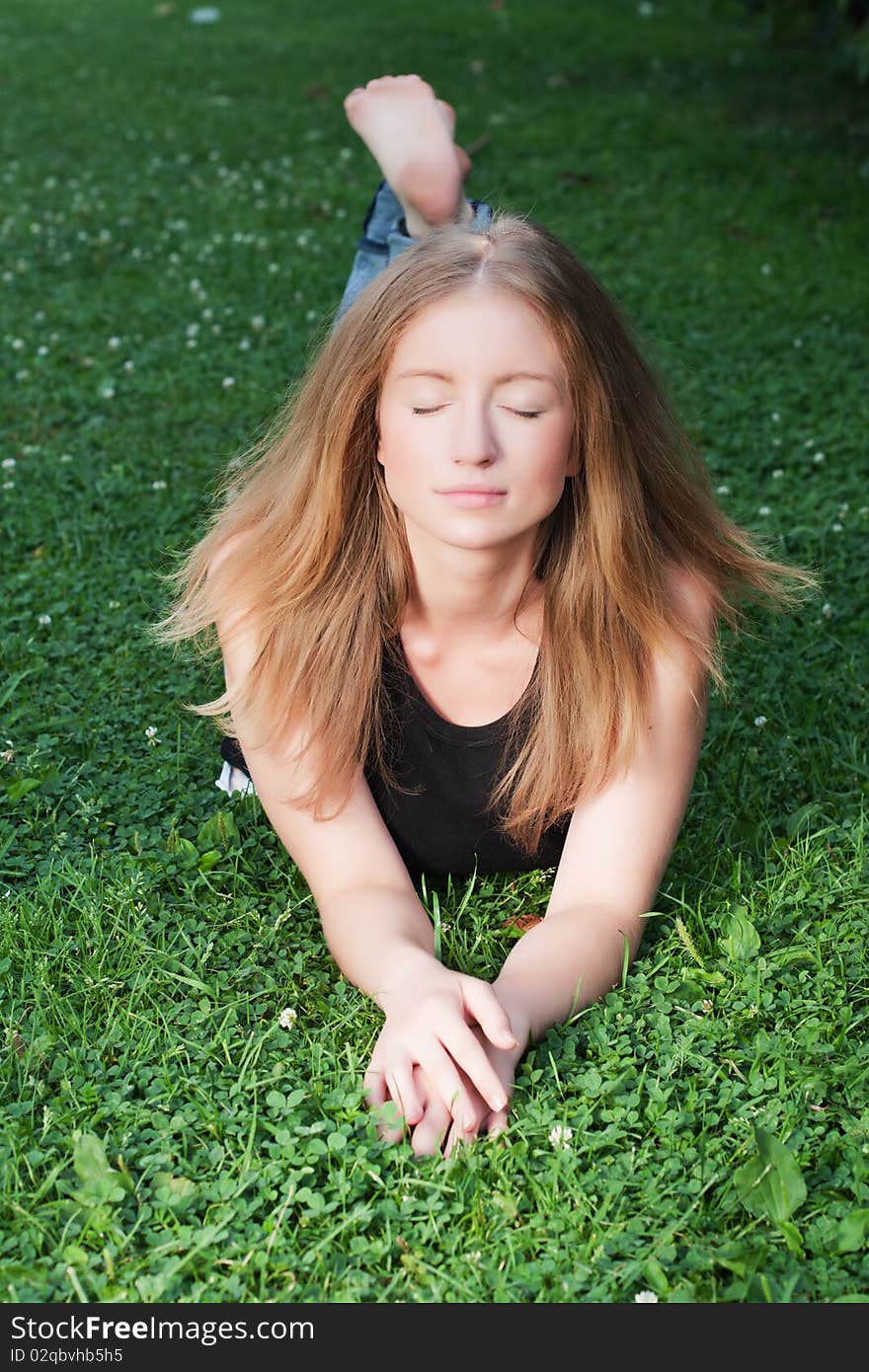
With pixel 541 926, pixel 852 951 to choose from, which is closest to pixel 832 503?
pixel 852 951

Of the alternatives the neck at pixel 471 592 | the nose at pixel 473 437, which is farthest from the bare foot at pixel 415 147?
the nose at pixel 473 437

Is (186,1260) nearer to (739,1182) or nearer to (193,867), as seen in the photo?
(739,1182)

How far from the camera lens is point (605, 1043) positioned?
2594 mm

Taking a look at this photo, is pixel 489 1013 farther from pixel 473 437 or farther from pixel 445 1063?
pixel 473 437

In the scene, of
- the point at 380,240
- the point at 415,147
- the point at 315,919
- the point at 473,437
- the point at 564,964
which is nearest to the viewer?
the point at 473,437

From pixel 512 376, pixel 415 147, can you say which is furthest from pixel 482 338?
→ pixel 415 147

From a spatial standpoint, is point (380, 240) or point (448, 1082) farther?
point (380, 240)

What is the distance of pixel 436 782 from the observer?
2.98 metres

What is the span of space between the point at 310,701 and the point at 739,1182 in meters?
1.13

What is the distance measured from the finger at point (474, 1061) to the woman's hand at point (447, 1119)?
0.04m

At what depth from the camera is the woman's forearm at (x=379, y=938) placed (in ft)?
8.27

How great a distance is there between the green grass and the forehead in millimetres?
1100

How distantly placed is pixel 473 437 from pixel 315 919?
42.4 inches

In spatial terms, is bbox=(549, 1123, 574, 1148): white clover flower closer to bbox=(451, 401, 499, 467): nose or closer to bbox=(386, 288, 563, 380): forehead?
bbox=(451, 401, 499, 467): nose
